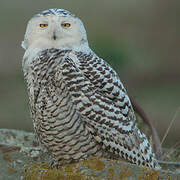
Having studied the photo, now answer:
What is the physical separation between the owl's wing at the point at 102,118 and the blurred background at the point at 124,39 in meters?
8.00

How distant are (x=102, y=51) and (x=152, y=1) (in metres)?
4.12

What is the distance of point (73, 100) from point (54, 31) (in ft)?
1.97

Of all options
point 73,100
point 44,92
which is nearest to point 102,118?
point 73,100

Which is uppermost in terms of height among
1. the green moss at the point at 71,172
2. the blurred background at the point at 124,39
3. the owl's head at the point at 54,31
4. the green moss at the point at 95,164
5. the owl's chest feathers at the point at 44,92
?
the owl's head at the point at 54,31

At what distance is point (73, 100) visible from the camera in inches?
121

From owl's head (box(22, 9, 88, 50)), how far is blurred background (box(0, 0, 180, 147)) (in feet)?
25.9

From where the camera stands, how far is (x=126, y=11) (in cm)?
1423

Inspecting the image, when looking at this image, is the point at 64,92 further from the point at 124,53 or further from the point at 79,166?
the point at 124,53

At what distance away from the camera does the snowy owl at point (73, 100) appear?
10.2 feet

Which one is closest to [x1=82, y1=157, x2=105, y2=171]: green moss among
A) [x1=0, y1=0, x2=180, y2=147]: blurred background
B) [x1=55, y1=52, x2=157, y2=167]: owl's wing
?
[x1=55, y1=52, x2=157, y2=167]: owl's wing

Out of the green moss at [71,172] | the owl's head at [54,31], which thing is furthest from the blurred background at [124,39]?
the green moss at [71,172]

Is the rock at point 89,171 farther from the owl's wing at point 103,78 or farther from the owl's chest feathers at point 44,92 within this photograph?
the owl's wing at point 103,78

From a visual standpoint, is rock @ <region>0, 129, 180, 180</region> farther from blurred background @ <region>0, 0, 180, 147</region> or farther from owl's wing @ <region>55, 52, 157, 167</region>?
blurred background @ <region>0, 0, 180, 147</region>

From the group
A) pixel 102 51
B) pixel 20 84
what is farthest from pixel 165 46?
pixel 20 84
